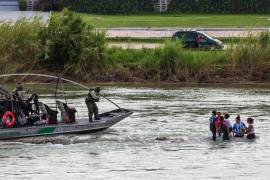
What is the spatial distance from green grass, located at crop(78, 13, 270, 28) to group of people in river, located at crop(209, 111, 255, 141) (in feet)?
115

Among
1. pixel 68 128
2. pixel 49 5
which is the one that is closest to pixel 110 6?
pixel 49 5

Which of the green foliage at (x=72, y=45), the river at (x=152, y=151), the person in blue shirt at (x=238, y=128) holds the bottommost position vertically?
the river at (x=152, y=151)

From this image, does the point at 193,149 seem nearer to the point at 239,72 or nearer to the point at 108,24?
the point at 239,72

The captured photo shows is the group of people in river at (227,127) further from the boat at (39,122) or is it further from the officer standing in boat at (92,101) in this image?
the officer standing in boat at (92,101)

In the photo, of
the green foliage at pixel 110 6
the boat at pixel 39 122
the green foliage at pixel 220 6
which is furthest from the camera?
the green foliage at pixel 110 6

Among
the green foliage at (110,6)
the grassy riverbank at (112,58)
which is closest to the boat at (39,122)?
the grassy riverbank at (112,58)

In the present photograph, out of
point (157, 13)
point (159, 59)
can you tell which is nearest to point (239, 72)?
point (159, 59)

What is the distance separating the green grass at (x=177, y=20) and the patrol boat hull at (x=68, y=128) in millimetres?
32533

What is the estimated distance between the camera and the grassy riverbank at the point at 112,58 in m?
59.8

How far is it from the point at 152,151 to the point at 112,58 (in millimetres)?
23850

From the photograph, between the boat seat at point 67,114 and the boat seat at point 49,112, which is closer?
the boat seat at point 49,112

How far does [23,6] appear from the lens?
96.3 metres

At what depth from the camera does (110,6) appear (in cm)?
9062

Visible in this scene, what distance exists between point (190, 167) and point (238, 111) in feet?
42.6
